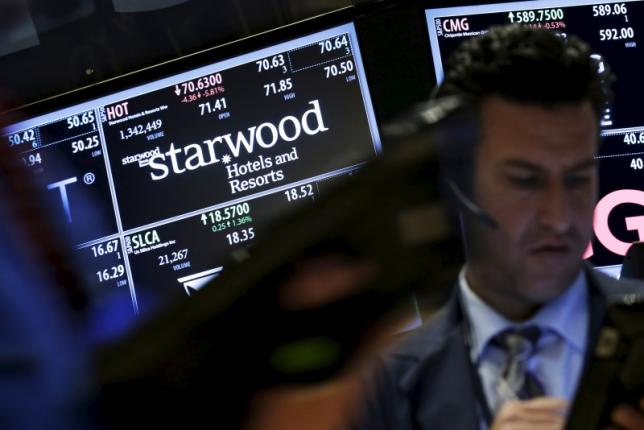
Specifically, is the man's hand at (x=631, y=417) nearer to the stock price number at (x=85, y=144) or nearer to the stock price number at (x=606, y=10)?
the stock price number at (x=606, y=10)

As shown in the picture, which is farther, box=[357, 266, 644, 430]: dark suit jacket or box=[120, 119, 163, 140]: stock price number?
box=[120, 119, 163, 140]: stock price number

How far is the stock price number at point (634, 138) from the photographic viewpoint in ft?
4.25

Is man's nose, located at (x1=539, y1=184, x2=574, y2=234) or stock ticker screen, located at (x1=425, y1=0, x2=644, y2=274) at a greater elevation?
man's nose, located at (x1=539, y1=184, x2=574, y2=234)

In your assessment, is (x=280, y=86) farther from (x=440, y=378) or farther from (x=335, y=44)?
(x=440, y=378)

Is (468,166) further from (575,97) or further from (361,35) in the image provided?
(361,35)

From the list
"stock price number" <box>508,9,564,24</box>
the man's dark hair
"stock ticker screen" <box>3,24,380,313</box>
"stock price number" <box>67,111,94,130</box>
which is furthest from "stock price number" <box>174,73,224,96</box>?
the man's dark hair

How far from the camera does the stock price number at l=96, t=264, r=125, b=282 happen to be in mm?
1404

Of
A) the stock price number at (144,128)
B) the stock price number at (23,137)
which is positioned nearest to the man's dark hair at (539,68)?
the stock price number at (144,128)

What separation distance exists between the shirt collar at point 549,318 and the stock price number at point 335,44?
884 mm

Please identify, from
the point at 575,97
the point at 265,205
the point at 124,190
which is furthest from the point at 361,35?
the point at 575,97

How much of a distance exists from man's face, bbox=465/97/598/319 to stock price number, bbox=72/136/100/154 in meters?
1.06

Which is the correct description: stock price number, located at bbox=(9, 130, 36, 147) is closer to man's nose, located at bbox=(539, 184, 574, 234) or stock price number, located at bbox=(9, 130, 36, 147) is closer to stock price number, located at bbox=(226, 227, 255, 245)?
stock price number, located at bbox=(226, 227, 255, 245)

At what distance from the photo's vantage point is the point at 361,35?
1.32 meters

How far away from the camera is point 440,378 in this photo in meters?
0.46
